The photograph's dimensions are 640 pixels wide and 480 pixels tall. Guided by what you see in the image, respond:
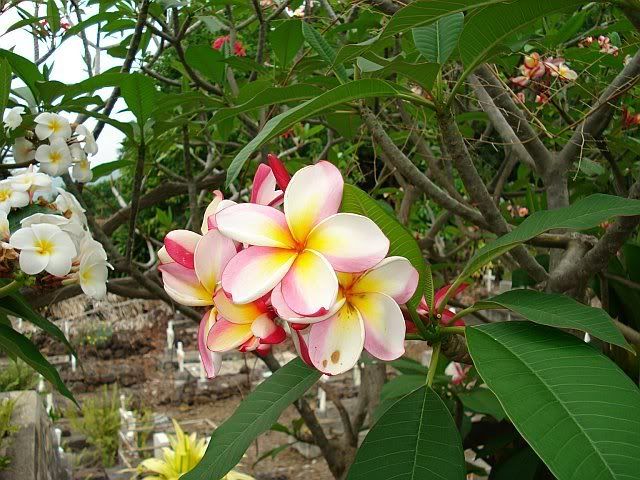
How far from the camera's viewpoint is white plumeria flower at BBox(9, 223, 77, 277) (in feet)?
2.69

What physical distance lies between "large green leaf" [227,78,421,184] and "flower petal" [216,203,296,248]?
39 mm

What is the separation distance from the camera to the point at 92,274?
0.92m

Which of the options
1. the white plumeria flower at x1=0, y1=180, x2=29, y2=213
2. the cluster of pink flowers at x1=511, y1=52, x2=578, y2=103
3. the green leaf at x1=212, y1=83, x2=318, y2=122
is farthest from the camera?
the cluster of pink flowers at x1=511, y1=52, x2=578, y2=103

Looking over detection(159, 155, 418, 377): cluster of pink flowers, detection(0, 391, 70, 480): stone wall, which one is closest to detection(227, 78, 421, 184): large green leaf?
detection(159, 155, 418, 377): cluster of pink flowers

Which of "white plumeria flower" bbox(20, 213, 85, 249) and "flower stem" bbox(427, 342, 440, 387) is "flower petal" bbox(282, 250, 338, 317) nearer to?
"flower stem" bbox(427, 342, 440, 387)

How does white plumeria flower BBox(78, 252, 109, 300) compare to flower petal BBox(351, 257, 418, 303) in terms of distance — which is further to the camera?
white plumeria flower BBox(78, 252, 109, 300)

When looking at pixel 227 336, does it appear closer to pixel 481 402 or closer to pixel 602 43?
pixel 481 402

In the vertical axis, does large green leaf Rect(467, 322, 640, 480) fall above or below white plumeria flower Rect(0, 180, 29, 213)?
below

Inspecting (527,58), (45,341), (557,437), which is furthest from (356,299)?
(45,341)

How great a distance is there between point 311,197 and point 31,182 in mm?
572

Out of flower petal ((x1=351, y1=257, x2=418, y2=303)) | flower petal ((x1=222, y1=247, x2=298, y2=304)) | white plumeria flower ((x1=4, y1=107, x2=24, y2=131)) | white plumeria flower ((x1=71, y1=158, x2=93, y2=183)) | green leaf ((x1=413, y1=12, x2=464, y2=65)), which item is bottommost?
white plumeria flower ((x1=71, y1=158, x2=93, y2=183))

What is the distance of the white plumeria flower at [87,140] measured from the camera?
Answer: 1.13 metres

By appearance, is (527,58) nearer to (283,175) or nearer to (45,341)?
(283,175)

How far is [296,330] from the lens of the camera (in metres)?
0.53
